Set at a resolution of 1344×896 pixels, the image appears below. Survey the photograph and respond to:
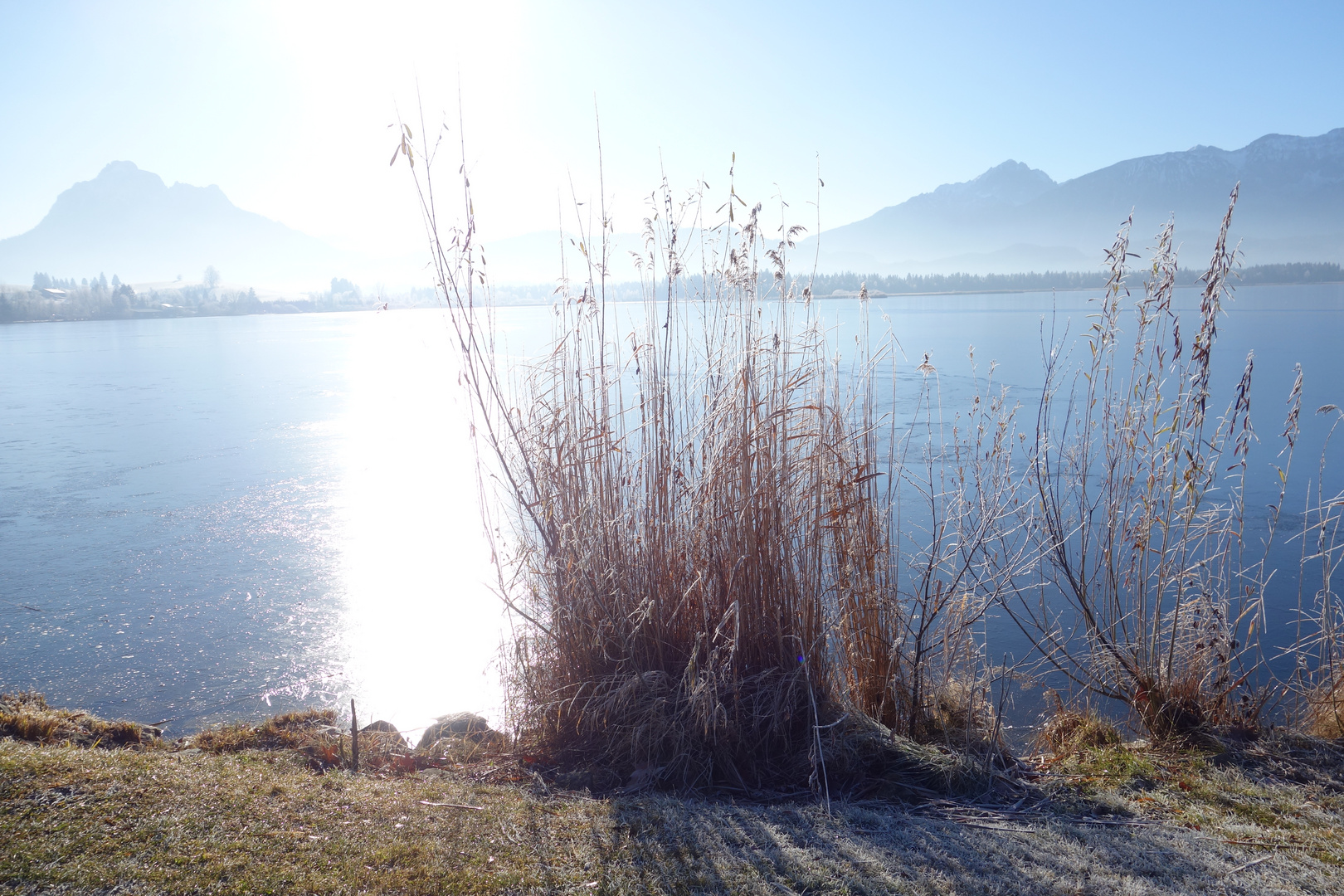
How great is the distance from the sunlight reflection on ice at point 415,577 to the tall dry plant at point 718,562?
48cm

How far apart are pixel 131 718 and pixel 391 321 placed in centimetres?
4271

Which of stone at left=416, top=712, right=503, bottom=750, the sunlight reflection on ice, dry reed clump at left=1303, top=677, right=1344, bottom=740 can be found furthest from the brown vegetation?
the sunlight reflection on ice

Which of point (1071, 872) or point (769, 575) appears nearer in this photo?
point (1071, 872)

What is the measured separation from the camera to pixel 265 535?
21.0 feet

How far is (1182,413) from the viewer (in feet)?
10.0

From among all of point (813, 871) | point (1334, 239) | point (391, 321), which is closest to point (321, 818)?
point (813, 871)

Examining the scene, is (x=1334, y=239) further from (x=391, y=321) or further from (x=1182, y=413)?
(x=1182, y=413)

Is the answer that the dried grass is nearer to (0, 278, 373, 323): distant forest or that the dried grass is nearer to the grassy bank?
the grassy bank

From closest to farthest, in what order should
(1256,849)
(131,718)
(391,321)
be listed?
1. (1256,849)
2. (131,718)
3. (391,321)

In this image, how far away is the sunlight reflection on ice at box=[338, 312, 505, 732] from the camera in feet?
14.2

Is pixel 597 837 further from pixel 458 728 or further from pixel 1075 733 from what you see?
pixel 1075 733

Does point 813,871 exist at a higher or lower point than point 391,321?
lower

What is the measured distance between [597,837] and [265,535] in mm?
5558

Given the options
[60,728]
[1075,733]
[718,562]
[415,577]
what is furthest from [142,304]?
[1075,733]
